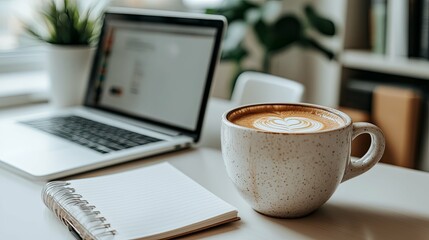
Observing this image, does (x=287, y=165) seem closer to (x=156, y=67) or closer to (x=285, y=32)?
(x=156, y=67)

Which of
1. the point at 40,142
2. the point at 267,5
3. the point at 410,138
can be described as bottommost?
the point at 410,138

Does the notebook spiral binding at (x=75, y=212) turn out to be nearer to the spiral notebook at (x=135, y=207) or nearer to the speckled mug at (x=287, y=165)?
the spiral notebook at (x=135, y=207)

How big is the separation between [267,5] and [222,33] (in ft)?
3.37

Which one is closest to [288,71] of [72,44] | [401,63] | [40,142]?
[401,63]

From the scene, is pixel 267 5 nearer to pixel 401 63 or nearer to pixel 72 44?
pixel 401 63

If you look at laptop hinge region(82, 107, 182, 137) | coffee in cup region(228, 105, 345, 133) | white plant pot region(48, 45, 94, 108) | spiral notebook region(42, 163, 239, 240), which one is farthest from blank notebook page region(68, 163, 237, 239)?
white plant pot region(48, 45, 94, 108)

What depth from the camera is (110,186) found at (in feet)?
2.64

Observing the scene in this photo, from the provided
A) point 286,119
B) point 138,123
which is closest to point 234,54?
point 138,123

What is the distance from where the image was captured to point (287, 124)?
2.45 feet

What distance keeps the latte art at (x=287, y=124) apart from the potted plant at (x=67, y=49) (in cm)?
76

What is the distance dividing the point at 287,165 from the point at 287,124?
0.25ft

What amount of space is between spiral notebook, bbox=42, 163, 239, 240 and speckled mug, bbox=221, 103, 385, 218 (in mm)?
51

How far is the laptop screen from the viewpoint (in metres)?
1.13

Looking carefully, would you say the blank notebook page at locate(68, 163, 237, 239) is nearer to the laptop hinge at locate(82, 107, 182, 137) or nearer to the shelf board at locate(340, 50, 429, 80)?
the laptop hinge at locate(82, 107, 182, 137)
